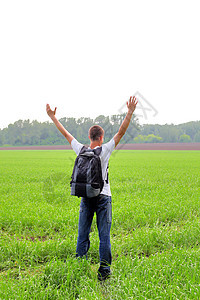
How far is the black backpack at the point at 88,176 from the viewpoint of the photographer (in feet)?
11.5

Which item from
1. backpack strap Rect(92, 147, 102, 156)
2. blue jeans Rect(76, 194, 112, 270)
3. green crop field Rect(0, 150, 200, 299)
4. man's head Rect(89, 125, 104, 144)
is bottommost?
green crop field Rect(0, 150, 200, 299)

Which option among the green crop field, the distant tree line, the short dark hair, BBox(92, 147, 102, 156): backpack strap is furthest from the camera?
the distant tree line

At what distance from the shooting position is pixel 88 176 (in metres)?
3.55

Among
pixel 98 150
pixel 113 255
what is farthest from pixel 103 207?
pixel 113 255

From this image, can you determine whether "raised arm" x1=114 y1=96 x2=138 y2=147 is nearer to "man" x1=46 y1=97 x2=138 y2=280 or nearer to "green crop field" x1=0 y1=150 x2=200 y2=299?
"man" x1=46 y1=97 x2=138 y2=280

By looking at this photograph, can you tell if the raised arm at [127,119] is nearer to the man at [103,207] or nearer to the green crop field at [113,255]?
the man at [103,207]

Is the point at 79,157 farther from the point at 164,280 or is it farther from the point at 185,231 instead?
the point at 185,231

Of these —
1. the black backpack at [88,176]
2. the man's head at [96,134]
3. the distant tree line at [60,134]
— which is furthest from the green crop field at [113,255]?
the distant tree line at [60,134]

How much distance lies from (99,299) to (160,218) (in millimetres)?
4418

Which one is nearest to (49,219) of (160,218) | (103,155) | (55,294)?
(160,218)

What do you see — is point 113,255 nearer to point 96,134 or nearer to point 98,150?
point 98,150

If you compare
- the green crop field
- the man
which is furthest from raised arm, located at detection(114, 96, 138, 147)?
the green crop field

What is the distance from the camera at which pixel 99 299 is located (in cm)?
324

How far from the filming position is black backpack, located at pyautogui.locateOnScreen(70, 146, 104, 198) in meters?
3.51
